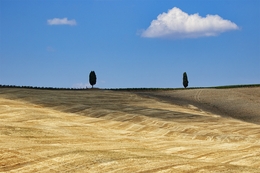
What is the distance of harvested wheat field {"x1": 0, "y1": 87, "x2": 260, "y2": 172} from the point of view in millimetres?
20578

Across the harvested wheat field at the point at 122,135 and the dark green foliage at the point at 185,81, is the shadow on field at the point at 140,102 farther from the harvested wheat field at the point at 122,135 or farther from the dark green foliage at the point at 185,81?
the dark green foliage at the point at 185,81

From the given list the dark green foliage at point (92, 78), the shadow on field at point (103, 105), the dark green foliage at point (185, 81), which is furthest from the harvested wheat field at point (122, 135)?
the dark green foliage at point (185, 81)

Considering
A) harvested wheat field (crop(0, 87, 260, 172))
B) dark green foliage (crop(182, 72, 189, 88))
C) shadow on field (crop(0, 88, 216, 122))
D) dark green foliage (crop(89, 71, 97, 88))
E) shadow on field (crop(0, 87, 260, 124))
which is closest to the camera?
harvested wheat field (crop(0, 87, 260, 172))

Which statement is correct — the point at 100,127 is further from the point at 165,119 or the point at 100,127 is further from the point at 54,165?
the point at 54,165

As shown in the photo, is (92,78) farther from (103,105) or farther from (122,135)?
(122,135)

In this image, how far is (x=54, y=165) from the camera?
798 inches

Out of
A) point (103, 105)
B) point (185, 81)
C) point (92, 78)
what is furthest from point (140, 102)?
point (185, 81)

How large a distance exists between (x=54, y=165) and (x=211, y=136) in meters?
17.9

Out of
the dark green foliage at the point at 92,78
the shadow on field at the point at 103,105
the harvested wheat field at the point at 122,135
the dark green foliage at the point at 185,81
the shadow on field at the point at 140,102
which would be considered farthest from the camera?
the dark green foliage at the point at 185,81

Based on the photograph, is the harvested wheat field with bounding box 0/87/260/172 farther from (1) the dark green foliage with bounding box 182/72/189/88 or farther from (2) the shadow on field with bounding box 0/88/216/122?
(1) the dark green foliage with bounding box 182/72/189/88

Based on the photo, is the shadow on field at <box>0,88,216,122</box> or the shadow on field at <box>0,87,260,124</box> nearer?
the shadow on field at <box>0,88,216,122</box>

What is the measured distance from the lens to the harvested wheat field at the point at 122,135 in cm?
2058

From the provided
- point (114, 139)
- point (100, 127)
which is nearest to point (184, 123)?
point (100, 127)

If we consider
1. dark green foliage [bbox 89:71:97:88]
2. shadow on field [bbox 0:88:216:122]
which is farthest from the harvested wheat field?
dark green foliage [bbox 89:71:97:88]
